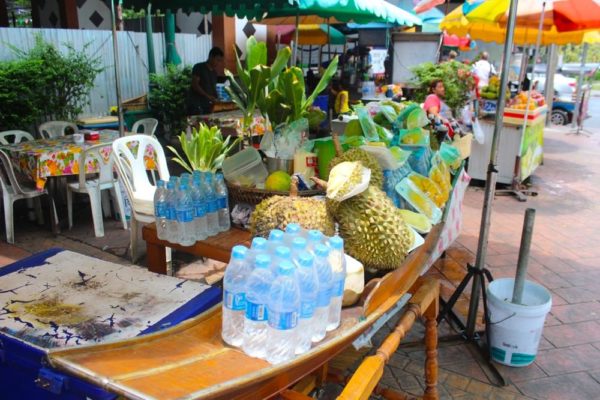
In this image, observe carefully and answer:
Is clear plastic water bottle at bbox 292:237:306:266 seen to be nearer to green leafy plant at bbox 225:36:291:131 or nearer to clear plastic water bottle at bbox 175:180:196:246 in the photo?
clear plastic water bottle at bbox 175:180:196:246

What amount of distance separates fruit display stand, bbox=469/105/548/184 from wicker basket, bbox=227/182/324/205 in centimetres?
478

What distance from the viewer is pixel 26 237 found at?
4.39 meters

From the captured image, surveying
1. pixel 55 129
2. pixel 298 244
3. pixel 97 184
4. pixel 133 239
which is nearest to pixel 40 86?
pixel 55 129

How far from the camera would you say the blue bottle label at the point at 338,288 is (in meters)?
1.39

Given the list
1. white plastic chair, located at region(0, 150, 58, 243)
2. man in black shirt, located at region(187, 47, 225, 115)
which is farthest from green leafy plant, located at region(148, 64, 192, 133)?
white plastic chair, located at region(0, 150, 58, 243)

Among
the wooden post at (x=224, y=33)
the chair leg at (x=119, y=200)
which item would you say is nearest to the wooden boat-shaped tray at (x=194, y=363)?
the chair leg at (x=119, y=200)

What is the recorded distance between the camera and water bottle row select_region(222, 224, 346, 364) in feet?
4.10

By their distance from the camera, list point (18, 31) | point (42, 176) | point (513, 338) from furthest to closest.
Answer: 1. point (18, 31)
2. point (42, 176)
3. point (513, 338)

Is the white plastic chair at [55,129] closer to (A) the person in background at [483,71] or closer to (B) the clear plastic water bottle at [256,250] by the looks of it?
(B) the clear plastic water bottle at [256,250]

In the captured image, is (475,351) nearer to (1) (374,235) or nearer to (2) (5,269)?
(1) (374,235)

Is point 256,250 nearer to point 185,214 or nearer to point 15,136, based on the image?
point 185,214

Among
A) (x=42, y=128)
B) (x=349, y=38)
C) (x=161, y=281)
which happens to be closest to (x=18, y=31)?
(x=42, y=128)

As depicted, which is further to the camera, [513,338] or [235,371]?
[513,338]

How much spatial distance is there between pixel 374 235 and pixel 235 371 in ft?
2.33
